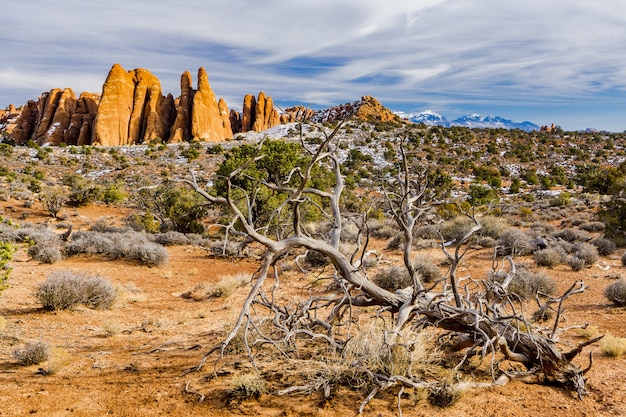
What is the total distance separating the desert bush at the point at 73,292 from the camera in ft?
25.0

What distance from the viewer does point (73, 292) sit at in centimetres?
782

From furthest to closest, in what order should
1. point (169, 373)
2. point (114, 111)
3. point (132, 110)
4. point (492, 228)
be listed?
point (132, 110)
point (114, 111)
point (492, 228)
point (169, 373)

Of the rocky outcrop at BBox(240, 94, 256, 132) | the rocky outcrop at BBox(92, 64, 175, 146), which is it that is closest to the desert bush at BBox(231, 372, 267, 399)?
the rocky outcrop at BBox(92, 64, 175, 146)

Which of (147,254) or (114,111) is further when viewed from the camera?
(114,111)

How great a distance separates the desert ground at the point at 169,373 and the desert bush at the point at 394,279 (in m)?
3.44

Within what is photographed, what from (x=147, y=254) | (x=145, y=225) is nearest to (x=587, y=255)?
(x=147, y=254)

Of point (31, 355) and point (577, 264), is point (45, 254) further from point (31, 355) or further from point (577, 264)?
point (577, 264)

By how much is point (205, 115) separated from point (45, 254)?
203 feet

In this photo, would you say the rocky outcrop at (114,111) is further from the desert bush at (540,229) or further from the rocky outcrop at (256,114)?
the desert bush at (540,229)

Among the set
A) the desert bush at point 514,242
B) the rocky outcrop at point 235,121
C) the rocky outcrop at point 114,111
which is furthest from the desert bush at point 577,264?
the rocky outcrop at point 235,121

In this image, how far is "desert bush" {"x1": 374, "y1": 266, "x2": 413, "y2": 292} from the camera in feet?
32.3

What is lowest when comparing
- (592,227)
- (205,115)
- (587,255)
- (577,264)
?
(577,264)

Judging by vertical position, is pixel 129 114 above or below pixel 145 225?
above

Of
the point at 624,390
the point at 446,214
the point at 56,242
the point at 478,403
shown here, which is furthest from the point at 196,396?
the point at 446,214
